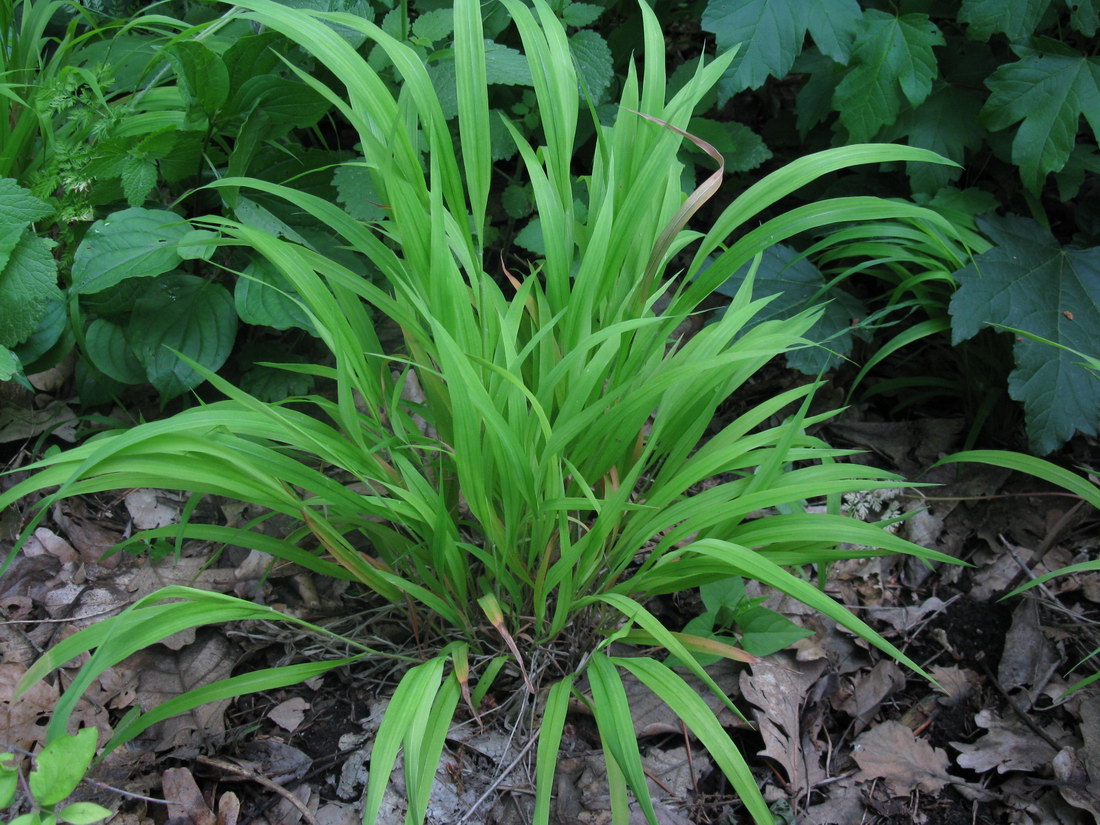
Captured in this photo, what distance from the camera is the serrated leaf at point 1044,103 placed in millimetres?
1569

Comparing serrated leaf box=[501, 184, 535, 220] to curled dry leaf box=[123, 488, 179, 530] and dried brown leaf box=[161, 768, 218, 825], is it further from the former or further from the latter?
dried brown leaf box=[161, 768, 218, 825]

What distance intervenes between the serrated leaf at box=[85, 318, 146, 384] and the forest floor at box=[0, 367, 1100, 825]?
9.6 inches

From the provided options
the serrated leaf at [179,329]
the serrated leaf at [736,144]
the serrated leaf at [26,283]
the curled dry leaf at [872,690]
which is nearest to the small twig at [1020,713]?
the curled dry leaf at [872,690]

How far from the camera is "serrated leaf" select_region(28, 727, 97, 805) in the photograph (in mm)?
852

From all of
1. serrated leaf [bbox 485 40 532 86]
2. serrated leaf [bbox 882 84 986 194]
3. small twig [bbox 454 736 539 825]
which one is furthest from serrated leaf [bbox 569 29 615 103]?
small twig [bbox 454 736 539 825]

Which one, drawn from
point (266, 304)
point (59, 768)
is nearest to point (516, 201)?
point (266, 304)

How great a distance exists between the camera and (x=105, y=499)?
5.30ft

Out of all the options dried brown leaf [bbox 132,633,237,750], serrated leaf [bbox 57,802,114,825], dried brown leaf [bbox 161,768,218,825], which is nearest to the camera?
serrated leaf [bbox 57,802,114,825]

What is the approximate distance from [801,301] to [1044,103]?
570mm

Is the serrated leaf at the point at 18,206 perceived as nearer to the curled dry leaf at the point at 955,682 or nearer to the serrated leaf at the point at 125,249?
the serrated leaf at the point at 125,249

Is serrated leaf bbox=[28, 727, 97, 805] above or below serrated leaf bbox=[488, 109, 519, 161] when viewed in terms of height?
below

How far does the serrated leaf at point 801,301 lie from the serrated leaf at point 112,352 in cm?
110

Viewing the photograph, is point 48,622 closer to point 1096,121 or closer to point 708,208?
point 708,208

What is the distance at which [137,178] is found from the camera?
4.64 ft
